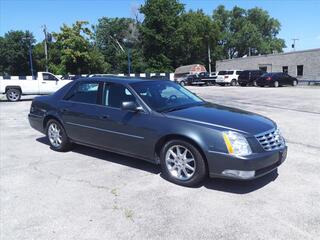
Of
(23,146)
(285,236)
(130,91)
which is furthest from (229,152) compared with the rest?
(23,146)

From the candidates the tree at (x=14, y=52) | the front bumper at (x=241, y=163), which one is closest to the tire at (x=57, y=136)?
the front bumper at (x=241, y=163)

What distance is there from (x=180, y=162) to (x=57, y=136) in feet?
10.4

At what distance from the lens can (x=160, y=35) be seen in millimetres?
60656

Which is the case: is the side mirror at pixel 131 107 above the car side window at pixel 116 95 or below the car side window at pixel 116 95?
→ below

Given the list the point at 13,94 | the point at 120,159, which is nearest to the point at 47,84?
the point at 13,94

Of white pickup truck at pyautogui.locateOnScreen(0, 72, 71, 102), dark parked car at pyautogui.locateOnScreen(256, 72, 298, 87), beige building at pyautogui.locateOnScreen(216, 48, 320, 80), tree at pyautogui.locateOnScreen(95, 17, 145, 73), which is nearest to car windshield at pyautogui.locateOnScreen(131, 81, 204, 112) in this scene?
white pickup truck at pyautogui.locateOnScreen(0, 72, 71, 102)

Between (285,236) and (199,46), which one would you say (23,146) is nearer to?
(285,236)

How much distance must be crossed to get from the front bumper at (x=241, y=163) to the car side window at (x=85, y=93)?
2653 millimetres

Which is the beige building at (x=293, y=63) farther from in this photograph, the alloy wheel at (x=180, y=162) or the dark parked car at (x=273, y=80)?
the alloy wheel at (x=180, y=162)

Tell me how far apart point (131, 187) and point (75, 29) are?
51161 mm

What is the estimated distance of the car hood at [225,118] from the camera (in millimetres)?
4840

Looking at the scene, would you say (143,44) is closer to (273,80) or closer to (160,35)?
(160,35)

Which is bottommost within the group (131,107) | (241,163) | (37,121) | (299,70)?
(241,163)

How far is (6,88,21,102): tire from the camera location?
19266mm
